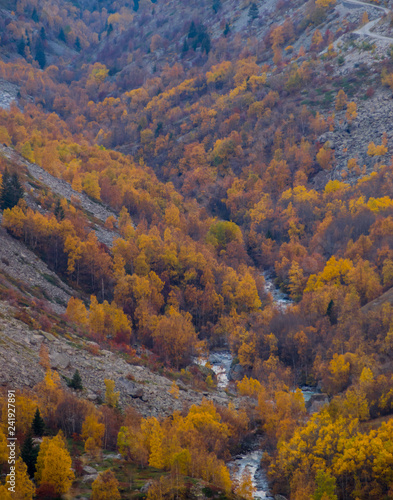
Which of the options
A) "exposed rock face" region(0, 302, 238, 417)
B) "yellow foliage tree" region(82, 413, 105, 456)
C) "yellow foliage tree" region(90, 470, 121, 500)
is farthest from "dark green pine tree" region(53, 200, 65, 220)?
"yellow foliage tree" region(90, 470, 121, 500)

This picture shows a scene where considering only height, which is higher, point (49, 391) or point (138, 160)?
point (138, 160)

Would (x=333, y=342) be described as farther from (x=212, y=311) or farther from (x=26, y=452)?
(x=26, y=452)

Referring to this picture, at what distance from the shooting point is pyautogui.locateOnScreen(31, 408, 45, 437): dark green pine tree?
39.2m

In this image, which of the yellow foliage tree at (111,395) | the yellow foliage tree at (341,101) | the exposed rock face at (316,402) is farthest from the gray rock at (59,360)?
the yellow foliage tree at (341,101)

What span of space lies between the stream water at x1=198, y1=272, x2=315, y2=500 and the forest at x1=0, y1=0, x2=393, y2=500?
120cm

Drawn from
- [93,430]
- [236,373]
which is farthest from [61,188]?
[93,430]

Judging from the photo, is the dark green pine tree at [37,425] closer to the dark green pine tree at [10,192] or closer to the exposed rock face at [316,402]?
the exposed rock face at [316,402]

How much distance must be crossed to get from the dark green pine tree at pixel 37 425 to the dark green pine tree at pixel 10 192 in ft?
173

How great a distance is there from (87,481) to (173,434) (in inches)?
426

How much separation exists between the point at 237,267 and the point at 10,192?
5084cm

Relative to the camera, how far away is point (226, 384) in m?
75.6

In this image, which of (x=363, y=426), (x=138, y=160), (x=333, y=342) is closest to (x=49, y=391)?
(x=363, y=426)

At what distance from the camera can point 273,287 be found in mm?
114562

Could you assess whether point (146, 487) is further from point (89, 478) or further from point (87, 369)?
point (87, 369)
